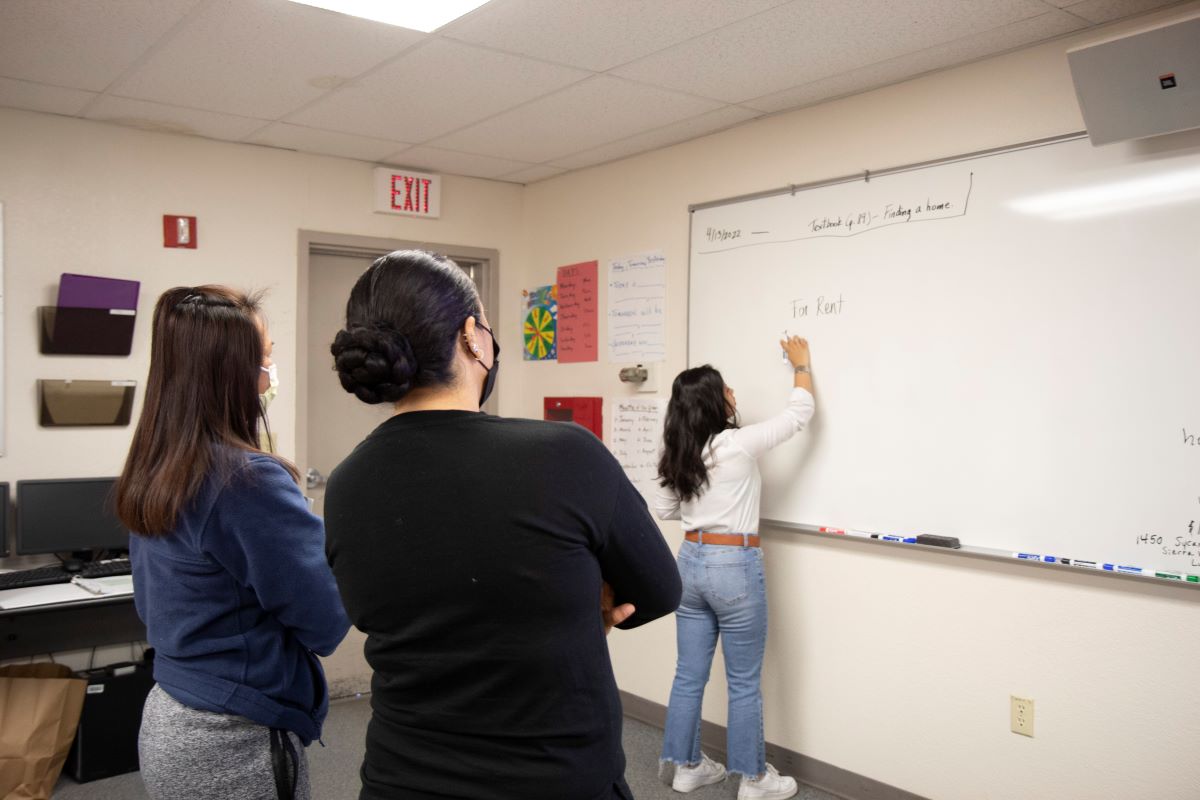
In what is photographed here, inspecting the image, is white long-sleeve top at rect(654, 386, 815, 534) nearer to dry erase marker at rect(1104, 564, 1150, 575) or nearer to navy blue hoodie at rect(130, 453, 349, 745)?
dry erase marker at rect(1104, 564, 1150, 575)

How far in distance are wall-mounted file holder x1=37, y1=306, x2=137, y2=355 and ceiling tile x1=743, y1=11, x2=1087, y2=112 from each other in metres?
2.46

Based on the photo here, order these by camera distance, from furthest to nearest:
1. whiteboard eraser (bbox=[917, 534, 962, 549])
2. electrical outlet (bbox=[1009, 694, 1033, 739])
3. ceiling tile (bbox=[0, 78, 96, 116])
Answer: ceiling tile (bbox=[0, 78, 96, 116]), whiteboard eraser (bbox=[917, 534, 962, 549]), electrical outlet (bbox=[1009, 694, 1033, 739])

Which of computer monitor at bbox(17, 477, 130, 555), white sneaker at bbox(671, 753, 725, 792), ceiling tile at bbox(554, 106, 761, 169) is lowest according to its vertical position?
white sneaker at bbox(671, 753, 725, 792)

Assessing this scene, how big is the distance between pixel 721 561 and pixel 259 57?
2160 mm

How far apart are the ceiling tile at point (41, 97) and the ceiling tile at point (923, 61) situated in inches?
92.1

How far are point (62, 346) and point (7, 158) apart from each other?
0.70 meters

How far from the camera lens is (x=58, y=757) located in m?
3.12

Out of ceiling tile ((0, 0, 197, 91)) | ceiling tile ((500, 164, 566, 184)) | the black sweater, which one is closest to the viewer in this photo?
the black sweater

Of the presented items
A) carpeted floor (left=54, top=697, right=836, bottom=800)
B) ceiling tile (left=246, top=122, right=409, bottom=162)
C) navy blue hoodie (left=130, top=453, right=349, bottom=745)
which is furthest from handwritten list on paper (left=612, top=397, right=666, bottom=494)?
navy blue hoodie (left=130, top=453, right=349, bottom=745)

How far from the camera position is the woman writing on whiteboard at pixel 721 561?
10.2 feet

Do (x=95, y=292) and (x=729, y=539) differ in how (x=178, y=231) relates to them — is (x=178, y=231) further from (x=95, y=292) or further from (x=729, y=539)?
(x=729, y=539)

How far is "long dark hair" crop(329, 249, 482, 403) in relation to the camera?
1128 mm

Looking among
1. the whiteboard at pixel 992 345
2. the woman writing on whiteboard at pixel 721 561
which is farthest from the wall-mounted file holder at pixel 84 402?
the whiteboard at pixel 992 345

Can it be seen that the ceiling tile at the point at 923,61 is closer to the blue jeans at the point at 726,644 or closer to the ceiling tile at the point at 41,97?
the blue jeans at the point at 726,644
